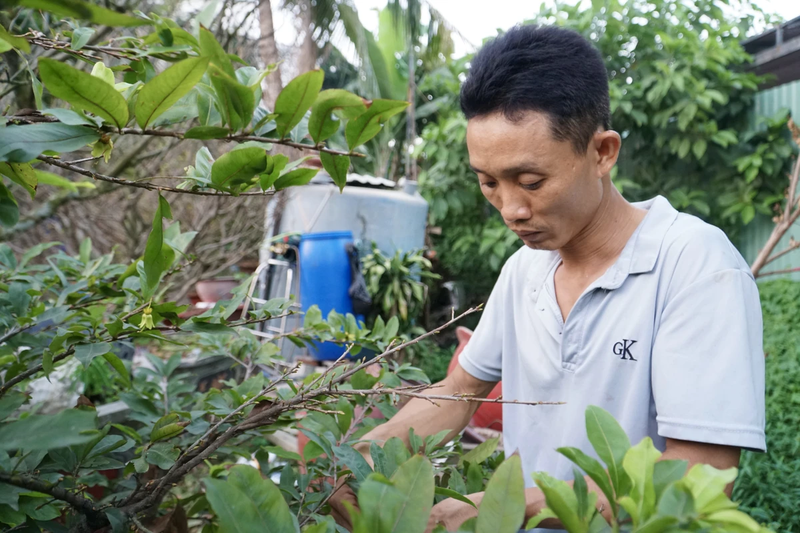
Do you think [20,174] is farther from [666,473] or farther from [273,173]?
[666,473]

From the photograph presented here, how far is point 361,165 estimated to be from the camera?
959 cm

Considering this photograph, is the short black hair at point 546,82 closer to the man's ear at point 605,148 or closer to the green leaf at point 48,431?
the man's ear at point 605,148

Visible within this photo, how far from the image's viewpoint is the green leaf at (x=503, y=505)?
53 centimetres

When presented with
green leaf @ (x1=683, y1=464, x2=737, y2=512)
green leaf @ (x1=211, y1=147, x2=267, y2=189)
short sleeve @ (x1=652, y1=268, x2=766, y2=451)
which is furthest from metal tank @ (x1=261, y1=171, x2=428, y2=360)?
green leaf @ (x1=683, y1=464, x2=737, y2=512)

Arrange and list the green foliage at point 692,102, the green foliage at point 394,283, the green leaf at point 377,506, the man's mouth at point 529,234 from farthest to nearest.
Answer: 1. the green foliage at point 394,283
2. the green foliage at point 692,102
3. the man's mouth at point 529,234
4. the green leaf at point 377,506

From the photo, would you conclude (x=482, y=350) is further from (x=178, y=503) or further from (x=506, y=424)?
(x=178, y=503)

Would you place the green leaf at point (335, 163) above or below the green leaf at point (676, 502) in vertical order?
above

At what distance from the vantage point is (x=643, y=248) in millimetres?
1301

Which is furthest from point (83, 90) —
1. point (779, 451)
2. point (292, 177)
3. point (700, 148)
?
point (700, 148)

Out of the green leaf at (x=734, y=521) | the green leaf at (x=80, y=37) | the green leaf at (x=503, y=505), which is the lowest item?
the green leaf at (x=503, y=505)

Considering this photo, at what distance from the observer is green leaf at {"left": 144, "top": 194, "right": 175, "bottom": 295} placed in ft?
2.33

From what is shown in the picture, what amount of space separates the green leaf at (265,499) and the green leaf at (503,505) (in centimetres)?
→ 17

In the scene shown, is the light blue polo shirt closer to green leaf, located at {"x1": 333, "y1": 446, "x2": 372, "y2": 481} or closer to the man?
the man

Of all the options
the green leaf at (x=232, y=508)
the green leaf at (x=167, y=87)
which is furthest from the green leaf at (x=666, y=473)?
the green leaf at (x=167, y=87)
